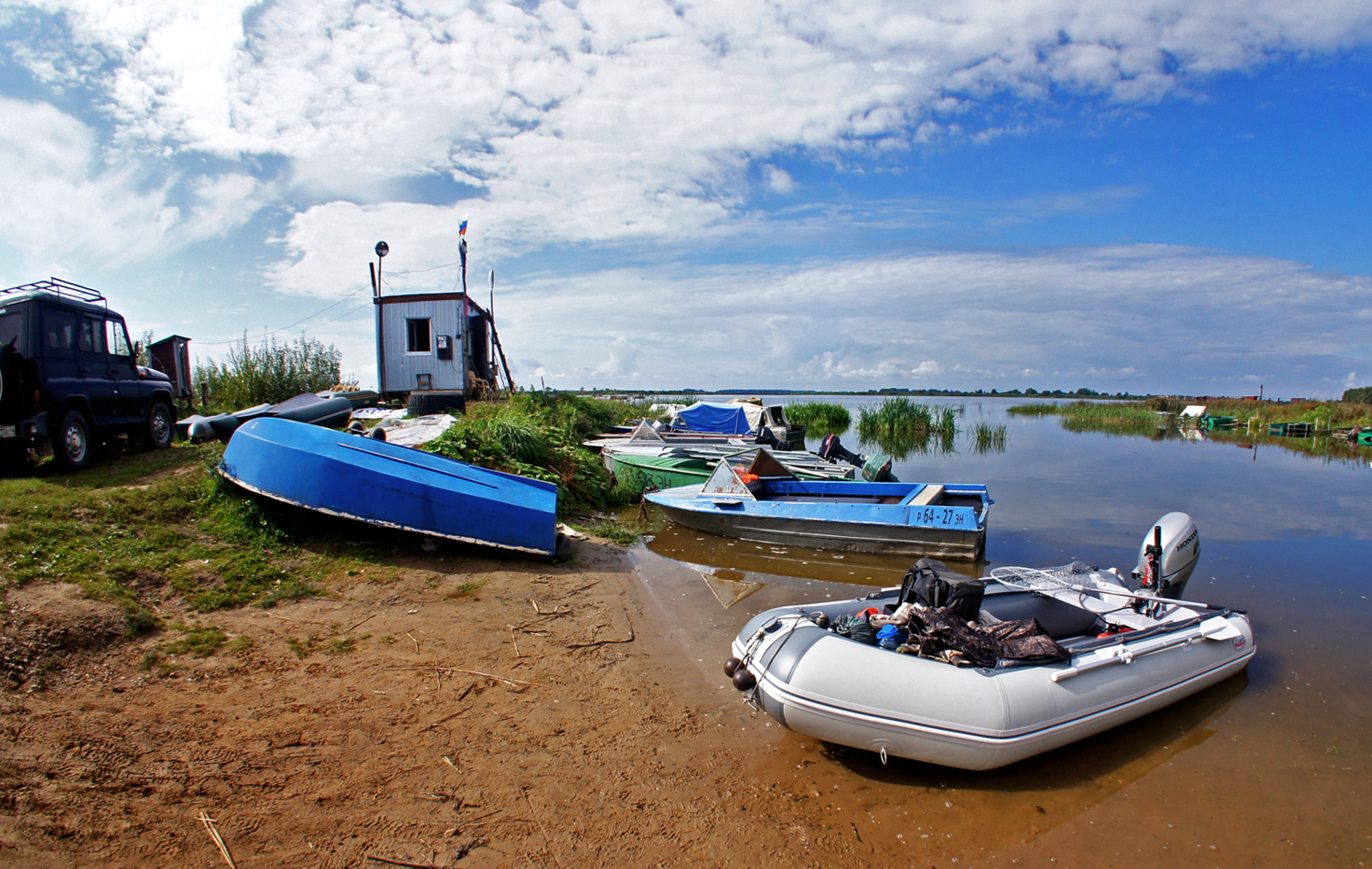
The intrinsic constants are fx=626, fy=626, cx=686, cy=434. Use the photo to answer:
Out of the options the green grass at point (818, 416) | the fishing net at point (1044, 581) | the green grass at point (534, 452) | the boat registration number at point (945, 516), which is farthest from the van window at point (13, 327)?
the green grass at point (818, 416)

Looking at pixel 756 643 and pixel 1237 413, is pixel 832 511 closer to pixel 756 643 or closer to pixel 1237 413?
pixel 756 643

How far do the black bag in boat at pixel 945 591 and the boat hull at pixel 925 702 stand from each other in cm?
59

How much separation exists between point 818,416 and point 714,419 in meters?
22.3

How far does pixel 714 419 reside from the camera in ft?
70.2

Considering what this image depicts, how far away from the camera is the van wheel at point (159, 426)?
9578mm

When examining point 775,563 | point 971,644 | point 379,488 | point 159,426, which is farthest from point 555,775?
point 159,426

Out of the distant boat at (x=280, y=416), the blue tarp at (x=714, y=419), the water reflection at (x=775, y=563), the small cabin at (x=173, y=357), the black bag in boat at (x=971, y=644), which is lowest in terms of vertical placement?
the water reflection at (x=775, y=563)

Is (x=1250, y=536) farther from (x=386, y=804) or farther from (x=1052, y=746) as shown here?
(x=386, y=804)

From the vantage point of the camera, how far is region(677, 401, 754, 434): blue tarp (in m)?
21.0

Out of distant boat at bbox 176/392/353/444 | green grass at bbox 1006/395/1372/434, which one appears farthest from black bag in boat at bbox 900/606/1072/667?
green grass at bbox 1006/395/1372/434

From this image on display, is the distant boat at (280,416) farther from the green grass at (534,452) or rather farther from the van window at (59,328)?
the green grass at (534,452)

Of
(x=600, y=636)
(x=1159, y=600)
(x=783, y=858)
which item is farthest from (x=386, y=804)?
A: (x=1159, y=600)

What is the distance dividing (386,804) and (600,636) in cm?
259

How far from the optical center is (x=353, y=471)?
21.6ft
